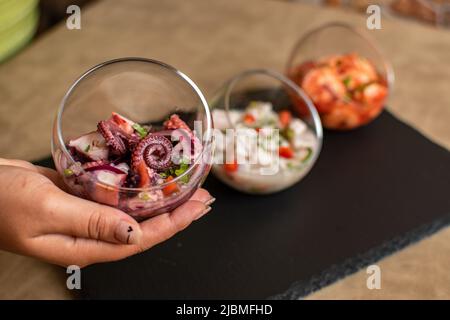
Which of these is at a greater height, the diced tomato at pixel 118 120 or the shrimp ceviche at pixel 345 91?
the shrimp ceviche at pixel 345 91

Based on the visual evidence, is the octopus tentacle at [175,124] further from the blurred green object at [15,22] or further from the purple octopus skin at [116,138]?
the blurred green object at [15,22]

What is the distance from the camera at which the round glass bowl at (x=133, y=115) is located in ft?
2.53

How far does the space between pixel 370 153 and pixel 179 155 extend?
670mm

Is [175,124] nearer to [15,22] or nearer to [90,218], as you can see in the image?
[90,218]

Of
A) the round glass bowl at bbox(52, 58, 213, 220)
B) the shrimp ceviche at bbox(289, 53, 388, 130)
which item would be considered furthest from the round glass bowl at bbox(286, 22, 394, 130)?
the round glass bowl at bbox(52, 58, 213, 220)

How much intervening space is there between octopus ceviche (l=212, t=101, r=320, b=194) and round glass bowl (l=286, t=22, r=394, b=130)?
0.31 feet

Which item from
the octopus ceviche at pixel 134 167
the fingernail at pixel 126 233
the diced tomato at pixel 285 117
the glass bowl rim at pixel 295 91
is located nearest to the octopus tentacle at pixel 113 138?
the octopus ceviche at pixel 134 167

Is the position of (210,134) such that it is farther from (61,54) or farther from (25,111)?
(61,54)

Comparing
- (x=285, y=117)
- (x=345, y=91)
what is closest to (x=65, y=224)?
(x=285, y=117)

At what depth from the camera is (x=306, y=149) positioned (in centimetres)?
120

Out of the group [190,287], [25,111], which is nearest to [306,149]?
[190,287]

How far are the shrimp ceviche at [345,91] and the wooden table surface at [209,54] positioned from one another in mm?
176

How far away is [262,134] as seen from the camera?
1.15m

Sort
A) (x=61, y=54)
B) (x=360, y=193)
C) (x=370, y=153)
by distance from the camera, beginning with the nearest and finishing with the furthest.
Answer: (x=360, y=193), (x=370, y=153), (x=61, y=54)
